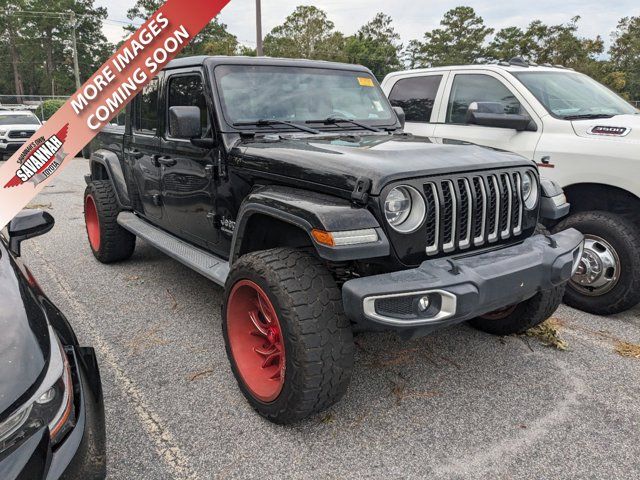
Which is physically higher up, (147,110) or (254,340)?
(147,110)

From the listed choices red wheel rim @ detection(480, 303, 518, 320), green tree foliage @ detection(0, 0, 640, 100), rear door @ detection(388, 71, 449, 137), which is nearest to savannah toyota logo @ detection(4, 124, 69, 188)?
red wheel rim @ detection(480, 303, 518, 320)

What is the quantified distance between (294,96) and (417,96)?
2.34 metres

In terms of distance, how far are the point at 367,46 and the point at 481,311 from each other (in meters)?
58.6

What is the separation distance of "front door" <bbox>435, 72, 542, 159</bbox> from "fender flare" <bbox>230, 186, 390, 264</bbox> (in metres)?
2.64

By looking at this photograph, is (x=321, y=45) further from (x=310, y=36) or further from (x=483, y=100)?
(x=483, y=100)

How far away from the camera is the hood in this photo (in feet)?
12.2

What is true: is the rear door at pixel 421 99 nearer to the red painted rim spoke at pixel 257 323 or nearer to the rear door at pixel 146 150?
the rear door at pixel 146 150

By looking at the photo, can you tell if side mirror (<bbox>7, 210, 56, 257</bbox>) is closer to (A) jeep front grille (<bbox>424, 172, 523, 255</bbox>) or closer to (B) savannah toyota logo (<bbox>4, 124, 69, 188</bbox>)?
(B) savannah toyota logo (<bbox>4, 124, 69, 188</bbox>)

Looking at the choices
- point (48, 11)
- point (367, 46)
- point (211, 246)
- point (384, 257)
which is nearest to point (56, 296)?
point (211, 246)

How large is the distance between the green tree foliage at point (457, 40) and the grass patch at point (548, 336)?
50.7 m

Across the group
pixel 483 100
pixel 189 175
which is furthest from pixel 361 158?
pixel 483 100

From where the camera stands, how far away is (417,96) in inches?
209

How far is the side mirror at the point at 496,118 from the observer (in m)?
4.13

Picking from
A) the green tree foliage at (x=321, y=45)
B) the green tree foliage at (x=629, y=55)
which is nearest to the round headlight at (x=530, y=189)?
the green tree foliage at (x=321, y=45)
